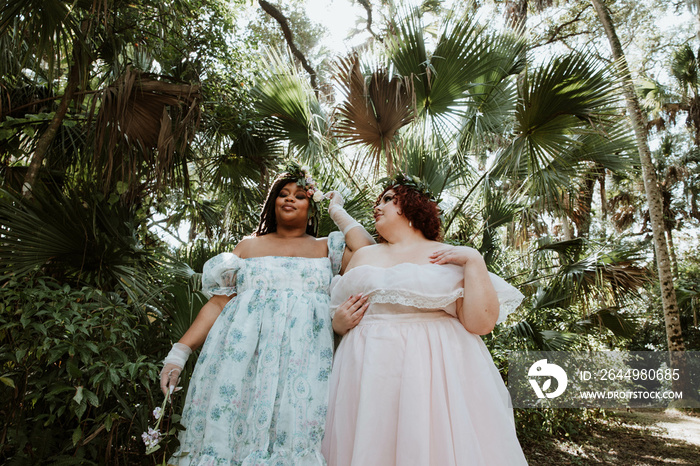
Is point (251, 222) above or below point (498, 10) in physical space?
below

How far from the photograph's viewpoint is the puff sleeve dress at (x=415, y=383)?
1.63 metres

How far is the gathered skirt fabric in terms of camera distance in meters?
1.62

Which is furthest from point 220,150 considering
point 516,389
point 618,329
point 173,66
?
point 618,329

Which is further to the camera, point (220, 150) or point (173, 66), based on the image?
point (220, 150)

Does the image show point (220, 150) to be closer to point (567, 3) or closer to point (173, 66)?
point (173, 66)

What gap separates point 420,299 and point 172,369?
1.20 metres

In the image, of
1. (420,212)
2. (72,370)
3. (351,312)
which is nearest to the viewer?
(351,312)

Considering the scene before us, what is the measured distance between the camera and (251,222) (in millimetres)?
4395

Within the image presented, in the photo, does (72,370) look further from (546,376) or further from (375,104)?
(546,376)

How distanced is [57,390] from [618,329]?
6.33 m

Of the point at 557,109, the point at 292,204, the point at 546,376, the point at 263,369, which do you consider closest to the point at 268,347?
the point at 263,369

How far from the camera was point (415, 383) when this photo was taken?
67.2 inches

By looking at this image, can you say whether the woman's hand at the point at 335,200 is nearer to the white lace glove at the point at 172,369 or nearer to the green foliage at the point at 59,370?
the white lace glove at the point at 172,369

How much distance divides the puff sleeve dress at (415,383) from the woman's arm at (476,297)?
4 centimetres
